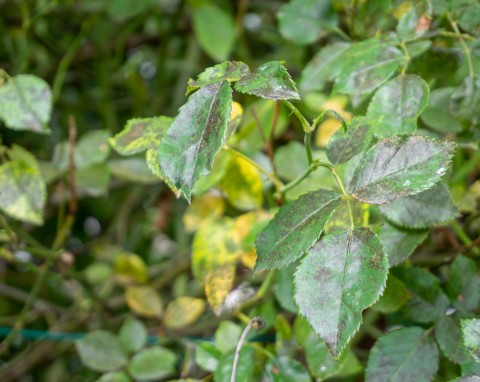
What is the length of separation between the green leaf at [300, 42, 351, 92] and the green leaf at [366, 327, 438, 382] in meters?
0.29

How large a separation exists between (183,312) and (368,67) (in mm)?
504

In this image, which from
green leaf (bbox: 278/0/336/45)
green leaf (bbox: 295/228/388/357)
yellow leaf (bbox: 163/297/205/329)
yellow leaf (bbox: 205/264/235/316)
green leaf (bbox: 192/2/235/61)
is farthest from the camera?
green leaf (bbox: 192/2/235/61)

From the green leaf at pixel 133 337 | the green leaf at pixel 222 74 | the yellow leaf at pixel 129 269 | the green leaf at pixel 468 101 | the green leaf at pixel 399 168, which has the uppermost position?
the green leaf at pixel 222 74

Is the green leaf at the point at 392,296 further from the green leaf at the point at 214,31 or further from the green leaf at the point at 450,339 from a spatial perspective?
the green leaf at the point at 214,31

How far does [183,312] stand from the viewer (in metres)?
0.92

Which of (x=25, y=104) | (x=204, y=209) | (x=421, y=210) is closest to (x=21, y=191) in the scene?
(x=25, y=104)

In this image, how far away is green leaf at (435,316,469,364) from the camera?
525mm

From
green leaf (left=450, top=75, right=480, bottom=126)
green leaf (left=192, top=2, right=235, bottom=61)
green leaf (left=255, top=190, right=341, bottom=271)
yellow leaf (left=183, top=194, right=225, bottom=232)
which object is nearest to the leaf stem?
green leaf (left=450, top=75, right=480, bottom=126)

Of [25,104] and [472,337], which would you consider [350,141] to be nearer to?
[472,337]

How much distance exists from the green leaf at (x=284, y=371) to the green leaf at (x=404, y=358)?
0.08 m

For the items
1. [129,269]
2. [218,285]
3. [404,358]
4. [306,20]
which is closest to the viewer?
[404,358]

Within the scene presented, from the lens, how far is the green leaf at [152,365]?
79 centimetres

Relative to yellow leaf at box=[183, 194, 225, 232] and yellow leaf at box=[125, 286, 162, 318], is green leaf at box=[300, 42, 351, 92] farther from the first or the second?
yellow leaf at box=[125, 286, 162, 318]

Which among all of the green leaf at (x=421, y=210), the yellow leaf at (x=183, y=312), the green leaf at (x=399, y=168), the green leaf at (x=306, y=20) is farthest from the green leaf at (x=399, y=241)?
the yellow leaf at (x=183, y=312)
